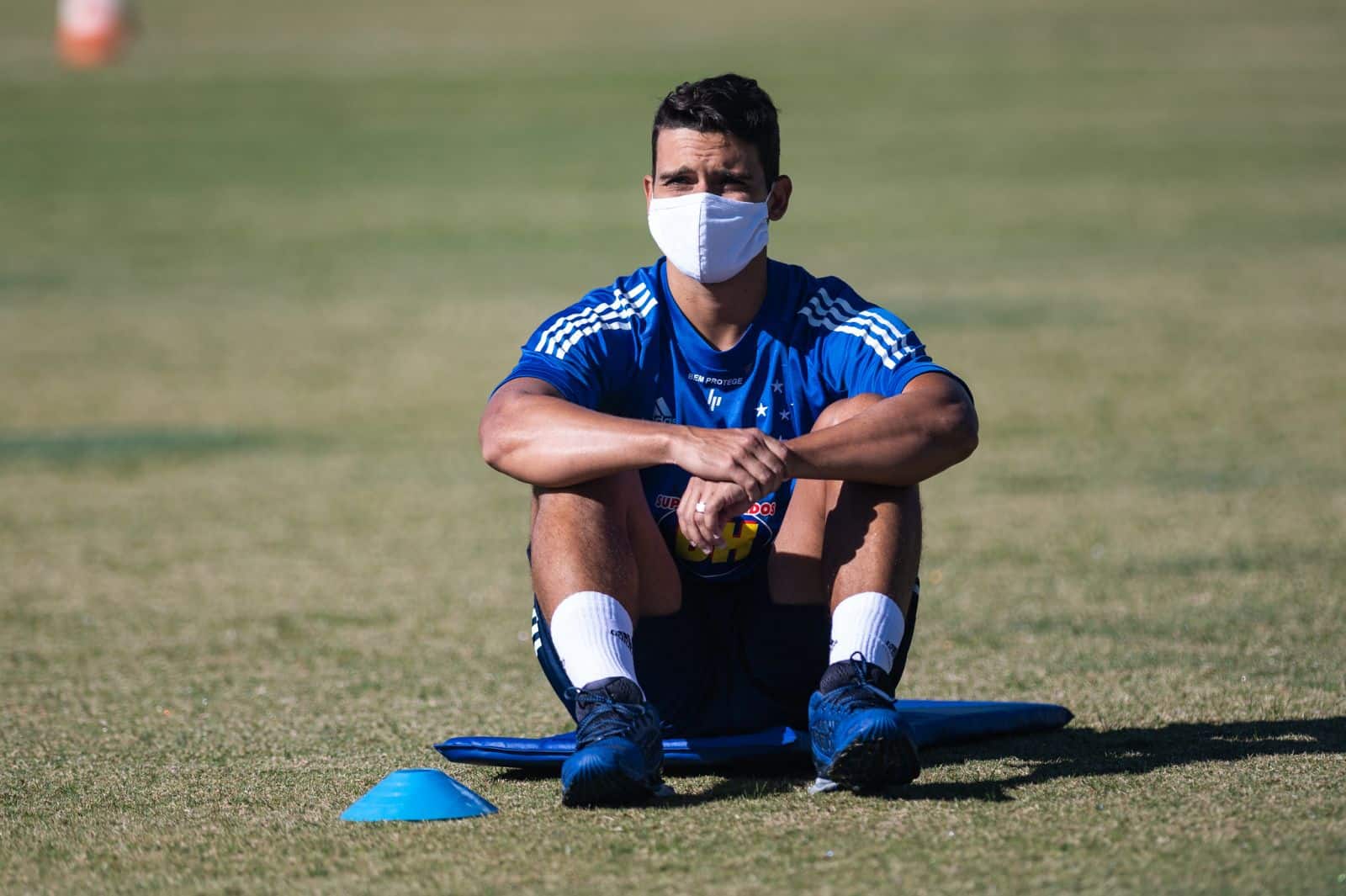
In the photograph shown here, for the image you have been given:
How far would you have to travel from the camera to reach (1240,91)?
110ft

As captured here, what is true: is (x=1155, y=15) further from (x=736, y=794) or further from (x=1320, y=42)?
(x=736, y=794)

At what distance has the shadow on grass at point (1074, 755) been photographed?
420 centimetres

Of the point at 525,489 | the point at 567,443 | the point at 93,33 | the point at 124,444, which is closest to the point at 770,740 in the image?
the point at 567,443

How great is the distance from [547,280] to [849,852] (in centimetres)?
1553

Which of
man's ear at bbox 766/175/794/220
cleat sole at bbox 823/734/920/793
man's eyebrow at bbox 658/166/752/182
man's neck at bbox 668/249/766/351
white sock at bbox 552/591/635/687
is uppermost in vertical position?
man's eyebrow at bbox 658/166/752/182

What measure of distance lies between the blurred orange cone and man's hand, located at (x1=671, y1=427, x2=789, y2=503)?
37499mm

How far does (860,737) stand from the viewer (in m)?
3.82

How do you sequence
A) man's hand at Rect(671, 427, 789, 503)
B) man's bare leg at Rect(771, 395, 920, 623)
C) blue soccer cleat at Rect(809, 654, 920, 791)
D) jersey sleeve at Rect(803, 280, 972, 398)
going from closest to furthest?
blue soccer cleat at Rect(809, 654, 920, 791) < man's hand at Rect(671, 427, 789, 503) < man's bare leg at Rect(771, 395, 920, 623) < jersey sleeve at Rect(803, 280, 972, 398)

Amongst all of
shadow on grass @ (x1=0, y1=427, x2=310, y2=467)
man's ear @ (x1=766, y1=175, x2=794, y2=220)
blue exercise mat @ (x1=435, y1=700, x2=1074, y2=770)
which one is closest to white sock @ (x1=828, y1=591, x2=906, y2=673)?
blue exercise mat @ (x1=435, y1=700, x2=1074, y2=770)

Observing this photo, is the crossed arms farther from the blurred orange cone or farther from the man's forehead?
the blurred orange cone

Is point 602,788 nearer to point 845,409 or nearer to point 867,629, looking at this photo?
point 867,629

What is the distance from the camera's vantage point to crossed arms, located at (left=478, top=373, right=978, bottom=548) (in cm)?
409

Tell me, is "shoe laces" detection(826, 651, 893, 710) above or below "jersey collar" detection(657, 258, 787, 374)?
below

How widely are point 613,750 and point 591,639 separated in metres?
0.31
